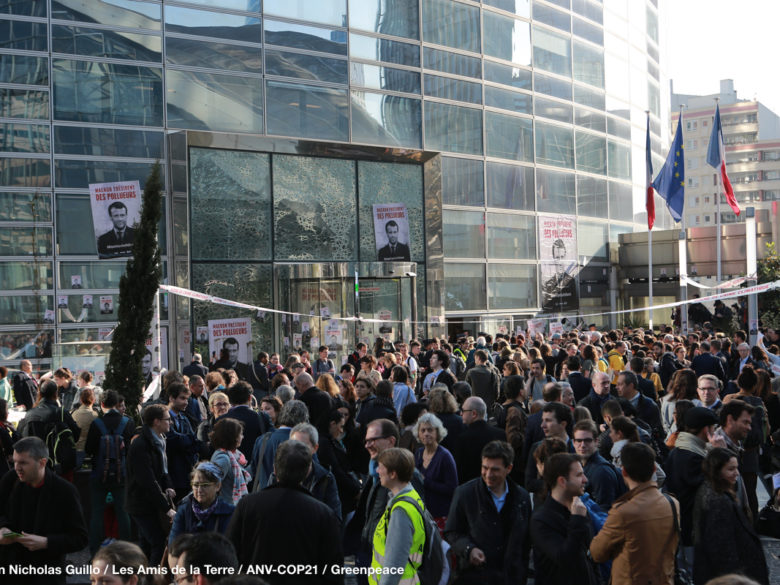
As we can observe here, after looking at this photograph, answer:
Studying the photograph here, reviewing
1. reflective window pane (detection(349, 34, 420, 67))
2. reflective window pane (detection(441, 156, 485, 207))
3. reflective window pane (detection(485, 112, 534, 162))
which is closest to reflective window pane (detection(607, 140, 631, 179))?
reflective window pane (detection(485, 112, 534, 162))

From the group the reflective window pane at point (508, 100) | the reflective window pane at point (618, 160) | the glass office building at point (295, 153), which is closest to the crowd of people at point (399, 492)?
the glass office building at point (295, 153)

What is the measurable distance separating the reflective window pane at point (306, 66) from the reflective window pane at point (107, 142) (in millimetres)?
4517

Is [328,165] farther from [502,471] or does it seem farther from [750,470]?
[502,471]

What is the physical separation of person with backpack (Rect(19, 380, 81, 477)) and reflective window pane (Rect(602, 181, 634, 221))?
32447mm

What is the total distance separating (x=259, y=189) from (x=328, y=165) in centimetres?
263

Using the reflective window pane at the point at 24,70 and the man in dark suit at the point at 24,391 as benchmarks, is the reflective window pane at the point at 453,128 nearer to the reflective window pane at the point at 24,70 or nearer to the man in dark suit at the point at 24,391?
the reflective window pane at the point at 24,70

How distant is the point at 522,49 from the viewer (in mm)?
33469

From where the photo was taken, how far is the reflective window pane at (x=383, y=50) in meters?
27.3

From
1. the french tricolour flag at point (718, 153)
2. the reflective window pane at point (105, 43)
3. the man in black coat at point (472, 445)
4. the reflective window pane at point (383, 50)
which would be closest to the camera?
the man in black coat at point (472, 445)

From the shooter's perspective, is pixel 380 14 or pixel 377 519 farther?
pixel 380 14

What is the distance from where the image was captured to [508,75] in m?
32.7

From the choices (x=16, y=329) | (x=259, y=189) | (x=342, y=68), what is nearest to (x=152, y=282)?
(x=16, y=329)

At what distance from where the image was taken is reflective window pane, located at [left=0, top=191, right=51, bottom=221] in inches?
855

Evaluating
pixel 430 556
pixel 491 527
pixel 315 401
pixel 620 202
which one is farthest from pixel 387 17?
pixel 430 556
